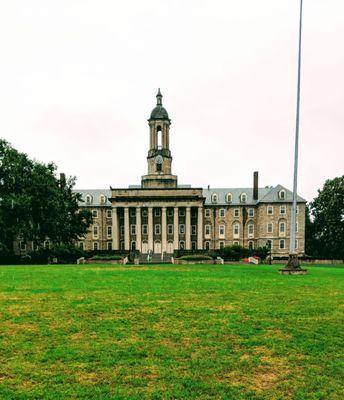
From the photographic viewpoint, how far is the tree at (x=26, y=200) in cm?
4588

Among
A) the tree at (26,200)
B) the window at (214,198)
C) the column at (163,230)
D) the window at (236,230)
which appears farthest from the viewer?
the window at (214,198)

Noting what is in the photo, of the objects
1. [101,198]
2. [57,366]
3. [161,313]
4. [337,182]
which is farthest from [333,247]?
[57,366]

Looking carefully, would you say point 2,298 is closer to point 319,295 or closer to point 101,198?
point 319,295

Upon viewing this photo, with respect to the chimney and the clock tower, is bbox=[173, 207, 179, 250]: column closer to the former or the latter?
the clock tower

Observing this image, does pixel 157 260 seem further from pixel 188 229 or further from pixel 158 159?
pixel 158 159

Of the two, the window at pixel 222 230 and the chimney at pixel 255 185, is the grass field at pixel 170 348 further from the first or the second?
the chimney at pixel 255 185

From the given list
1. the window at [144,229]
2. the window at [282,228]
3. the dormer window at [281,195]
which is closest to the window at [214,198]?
the dormer window at [281,195]

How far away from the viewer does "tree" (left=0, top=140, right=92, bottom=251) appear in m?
45.9

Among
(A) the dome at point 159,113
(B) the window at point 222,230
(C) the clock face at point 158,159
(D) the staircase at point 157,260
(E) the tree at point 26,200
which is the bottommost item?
(D) the staircase at point 157,260

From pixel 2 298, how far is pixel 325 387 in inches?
454

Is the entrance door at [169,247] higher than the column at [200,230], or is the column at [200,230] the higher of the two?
the column at [200,230]

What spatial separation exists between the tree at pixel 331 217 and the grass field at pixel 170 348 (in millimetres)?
57380

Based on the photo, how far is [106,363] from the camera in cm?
664

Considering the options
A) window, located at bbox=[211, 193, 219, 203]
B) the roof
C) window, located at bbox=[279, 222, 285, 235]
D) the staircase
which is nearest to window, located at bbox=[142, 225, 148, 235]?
the staircase
